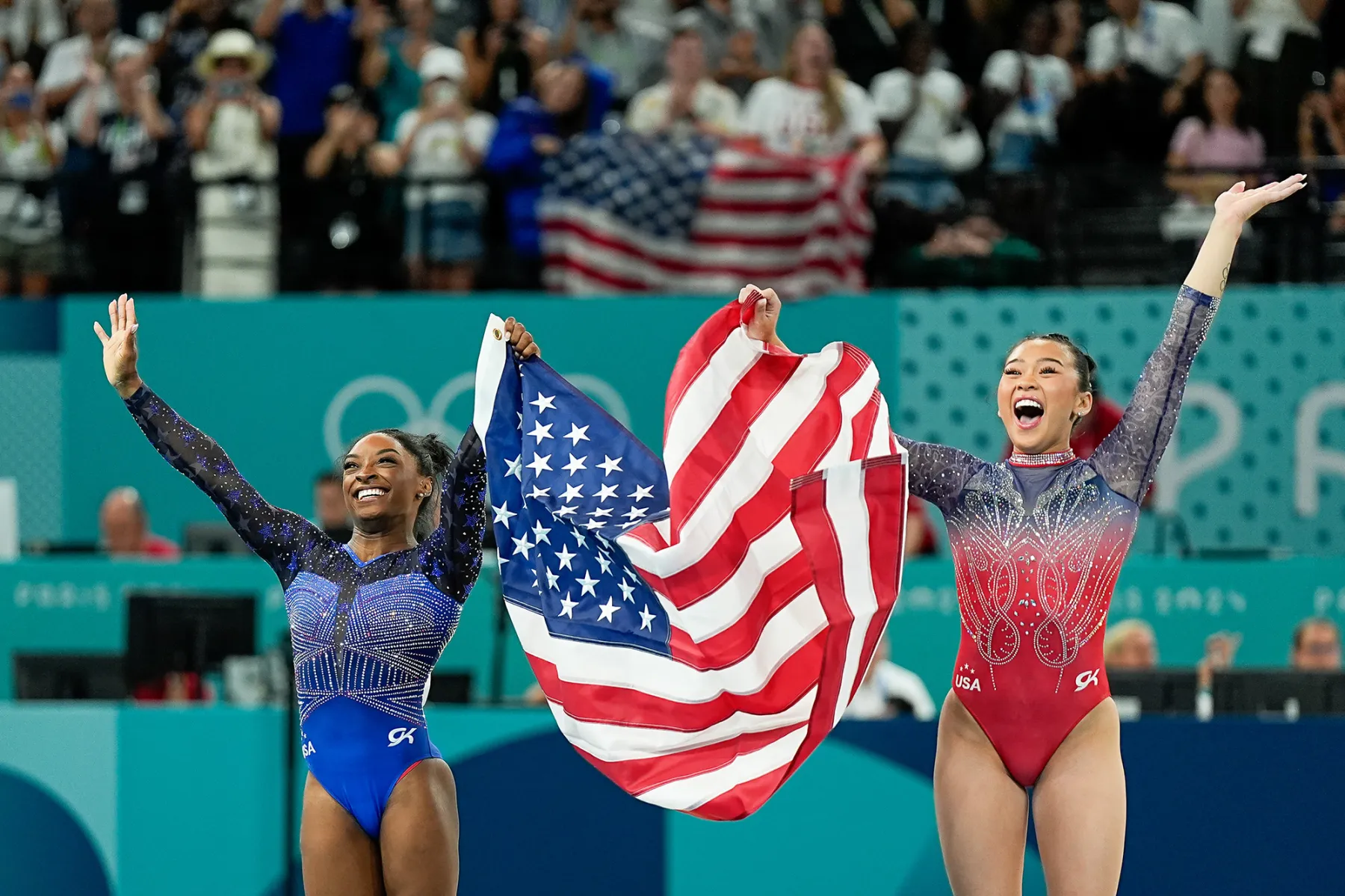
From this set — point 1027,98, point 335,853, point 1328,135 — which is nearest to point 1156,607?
point 1328,135

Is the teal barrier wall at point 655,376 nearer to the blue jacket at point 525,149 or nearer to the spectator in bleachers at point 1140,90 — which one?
the blue jacket at point 525,149

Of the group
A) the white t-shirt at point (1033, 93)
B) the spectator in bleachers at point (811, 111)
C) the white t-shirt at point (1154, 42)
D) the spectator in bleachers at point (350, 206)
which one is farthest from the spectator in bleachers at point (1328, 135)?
the spectator in bleachers at point (350, 206)

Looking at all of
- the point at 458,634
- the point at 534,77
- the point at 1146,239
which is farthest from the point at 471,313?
the point at 1146,239

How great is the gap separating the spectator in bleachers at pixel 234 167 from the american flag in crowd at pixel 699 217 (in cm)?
189

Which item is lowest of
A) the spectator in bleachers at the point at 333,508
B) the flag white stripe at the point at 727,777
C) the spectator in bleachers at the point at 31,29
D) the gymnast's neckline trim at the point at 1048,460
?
the flag white stripe at the point at 727,777

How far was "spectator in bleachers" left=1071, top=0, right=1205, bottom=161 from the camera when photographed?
1100cm

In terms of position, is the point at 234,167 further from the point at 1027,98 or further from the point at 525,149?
the point at 1027,98

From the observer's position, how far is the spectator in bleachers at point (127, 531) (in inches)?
400

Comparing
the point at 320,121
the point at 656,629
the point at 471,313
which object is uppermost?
the point at 320,121

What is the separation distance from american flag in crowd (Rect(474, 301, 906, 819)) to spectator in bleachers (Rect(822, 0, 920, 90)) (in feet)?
22.6

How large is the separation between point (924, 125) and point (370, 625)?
23.4ft

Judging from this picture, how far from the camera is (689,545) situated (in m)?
5.26

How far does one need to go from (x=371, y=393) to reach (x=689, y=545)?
6.20m

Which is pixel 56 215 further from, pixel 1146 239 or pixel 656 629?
pixel 656 629
